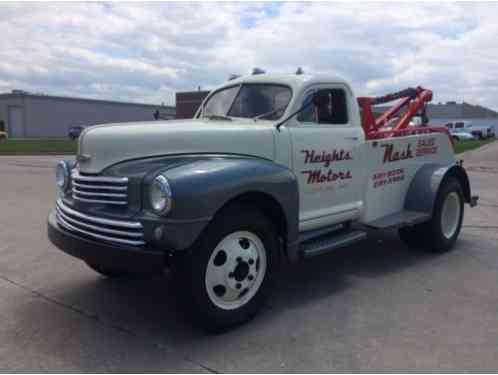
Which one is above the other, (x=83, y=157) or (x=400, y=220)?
(x=83, y=157)

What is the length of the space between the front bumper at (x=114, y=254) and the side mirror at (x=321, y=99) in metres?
2.16

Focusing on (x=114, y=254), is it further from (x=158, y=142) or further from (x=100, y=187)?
(x=158, y=142)

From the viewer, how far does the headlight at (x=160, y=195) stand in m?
3.47

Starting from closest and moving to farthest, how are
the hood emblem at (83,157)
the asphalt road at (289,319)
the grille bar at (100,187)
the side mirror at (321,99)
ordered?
1. the asphalt road at (289,319)
2. the grille bar at (100,187)
3. the hood emblem at (83,157)
4. the side mirror at (321,99)

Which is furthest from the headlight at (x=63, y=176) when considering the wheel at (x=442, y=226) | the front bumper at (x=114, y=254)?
the wheel at (x=442, y=226)

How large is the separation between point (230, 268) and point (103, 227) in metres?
1.00

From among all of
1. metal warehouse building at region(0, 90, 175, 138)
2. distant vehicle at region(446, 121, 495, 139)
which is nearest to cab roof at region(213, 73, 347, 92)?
distant vehicle at region(446, 121, 495, 139)

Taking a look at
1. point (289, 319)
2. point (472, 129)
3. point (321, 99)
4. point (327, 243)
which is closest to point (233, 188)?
point (289, 319)

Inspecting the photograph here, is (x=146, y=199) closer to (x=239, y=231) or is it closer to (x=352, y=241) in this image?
(x=239, y=231)

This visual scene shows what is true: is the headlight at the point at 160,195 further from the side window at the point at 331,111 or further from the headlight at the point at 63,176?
the side window at the point at 331,111

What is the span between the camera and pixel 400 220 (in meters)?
5.70

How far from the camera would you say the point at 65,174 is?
4453mm

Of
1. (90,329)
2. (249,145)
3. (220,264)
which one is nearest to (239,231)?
(220,264)

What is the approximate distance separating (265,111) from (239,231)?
1.57 m
